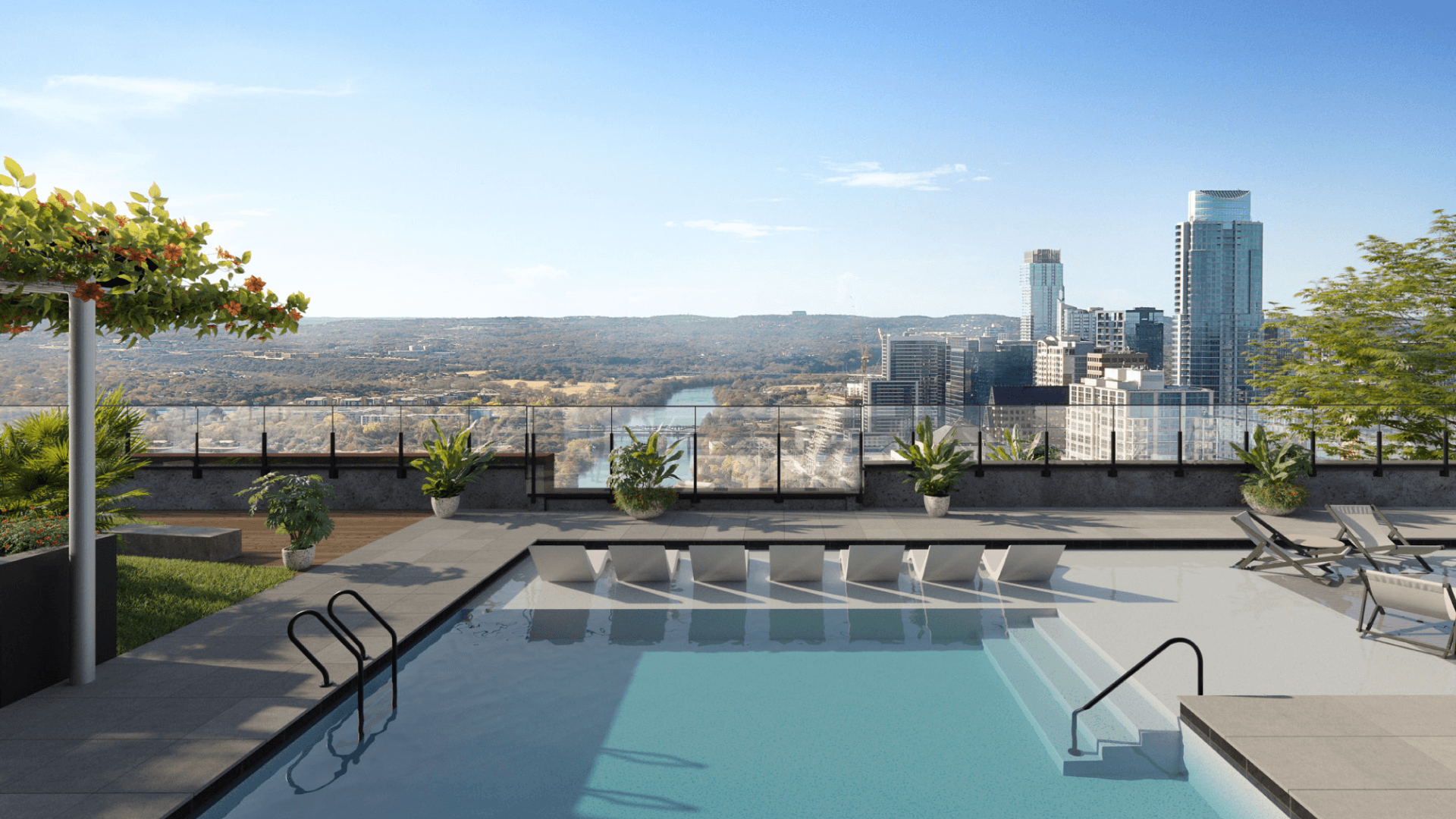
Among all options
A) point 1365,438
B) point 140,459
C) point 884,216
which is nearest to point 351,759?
point 140,459

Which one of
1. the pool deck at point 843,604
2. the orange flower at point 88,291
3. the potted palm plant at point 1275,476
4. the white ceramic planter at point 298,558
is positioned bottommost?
the pool deck at point 843,604

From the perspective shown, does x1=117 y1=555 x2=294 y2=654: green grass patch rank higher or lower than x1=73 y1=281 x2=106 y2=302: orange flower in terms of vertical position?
lower

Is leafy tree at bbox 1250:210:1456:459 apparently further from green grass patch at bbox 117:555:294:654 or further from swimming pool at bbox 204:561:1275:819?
green grass patch at bbox 117:555:294:654

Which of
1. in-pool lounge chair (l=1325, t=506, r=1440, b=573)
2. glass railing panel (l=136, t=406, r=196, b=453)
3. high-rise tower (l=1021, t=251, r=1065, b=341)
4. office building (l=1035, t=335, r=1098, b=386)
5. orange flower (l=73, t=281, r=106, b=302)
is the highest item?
high-rise tower (l=1021, t=251, r=1065, b=341)

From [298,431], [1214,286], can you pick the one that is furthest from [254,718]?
[1214,286]

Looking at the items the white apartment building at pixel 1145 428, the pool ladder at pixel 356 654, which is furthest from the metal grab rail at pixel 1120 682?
the white apartment building at pixel 1145 428

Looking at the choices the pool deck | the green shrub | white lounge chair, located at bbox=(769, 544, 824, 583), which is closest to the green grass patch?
the pool deck

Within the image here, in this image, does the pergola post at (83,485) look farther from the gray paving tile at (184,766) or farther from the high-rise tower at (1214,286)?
the high-rise tower at (1214,286)
